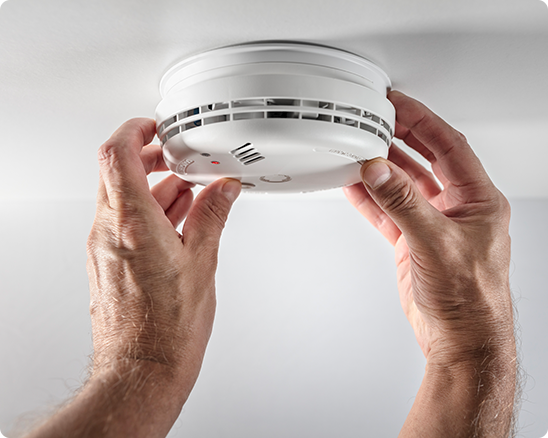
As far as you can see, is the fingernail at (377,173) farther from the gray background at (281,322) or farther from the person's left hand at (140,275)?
the gray background at (281,322)

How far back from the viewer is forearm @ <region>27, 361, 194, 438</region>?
0.51 meters

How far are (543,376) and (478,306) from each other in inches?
53.4

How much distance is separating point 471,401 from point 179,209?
720 mm

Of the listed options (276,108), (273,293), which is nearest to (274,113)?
(276,108)

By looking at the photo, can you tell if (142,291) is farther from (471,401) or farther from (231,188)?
(471,401)

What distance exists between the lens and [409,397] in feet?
6.37

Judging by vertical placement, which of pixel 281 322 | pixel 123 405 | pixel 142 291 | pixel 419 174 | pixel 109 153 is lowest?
pixel 123 405

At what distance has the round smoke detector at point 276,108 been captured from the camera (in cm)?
52

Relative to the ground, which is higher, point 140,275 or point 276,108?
point 276,108

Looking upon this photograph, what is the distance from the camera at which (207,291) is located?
2.33 ft

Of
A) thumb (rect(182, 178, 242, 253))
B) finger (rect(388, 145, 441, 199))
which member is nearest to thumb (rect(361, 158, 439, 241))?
thumb (rect(182, 178, 242, 253))

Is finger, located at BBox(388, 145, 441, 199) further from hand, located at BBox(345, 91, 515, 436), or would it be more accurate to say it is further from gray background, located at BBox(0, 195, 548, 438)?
gray background, located at BBox(0, 195, 548, 438)

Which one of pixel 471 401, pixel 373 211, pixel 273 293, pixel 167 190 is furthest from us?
pixel 273 293

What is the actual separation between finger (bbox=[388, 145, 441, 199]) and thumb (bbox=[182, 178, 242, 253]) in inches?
17.1
